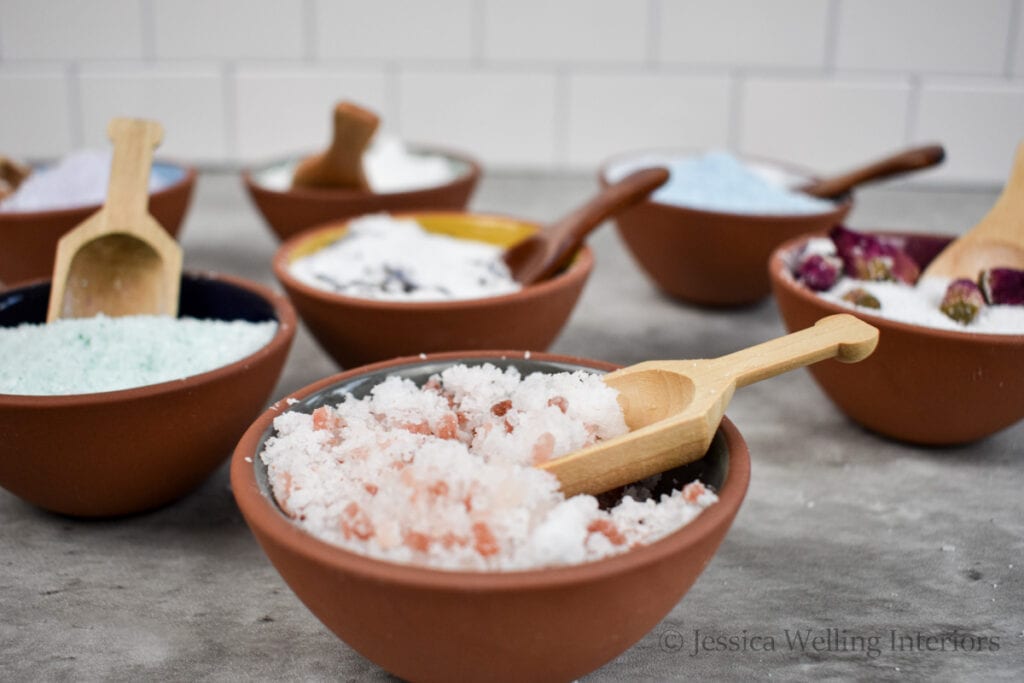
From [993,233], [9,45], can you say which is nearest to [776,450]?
[993,233]

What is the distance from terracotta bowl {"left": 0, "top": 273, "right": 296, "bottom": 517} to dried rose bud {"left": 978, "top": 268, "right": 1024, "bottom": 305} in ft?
2.01

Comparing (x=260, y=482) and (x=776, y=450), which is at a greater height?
(x=260, y=482)

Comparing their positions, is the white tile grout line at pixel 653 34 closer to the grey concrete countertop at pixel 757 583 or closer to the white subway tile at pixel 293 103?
the white subway tile at pixel 293 103

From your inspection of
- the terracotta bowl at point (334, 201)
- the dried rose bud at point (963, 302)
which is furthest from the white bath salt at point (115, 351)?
the dried rose bud at point (963, 302)

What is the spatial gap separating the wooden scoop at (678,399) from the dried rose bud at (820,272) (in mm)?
289

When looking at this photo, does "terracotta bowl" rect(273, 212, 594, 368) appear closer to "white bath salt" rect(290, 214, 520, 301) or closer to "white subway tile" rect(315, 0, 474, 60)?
"white bath salt" rect(290, 214, 520, 301)

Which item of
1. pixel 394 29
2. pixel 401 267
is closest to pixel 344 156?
pixel 401 267

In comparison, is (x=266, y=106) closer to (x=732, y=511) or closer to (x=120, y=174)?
Answer: (x=120, y=174)

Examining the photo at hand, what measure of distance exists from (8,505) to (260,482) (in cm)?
36

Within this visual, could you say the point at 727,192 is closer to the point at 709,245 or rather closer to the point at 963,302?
the point at 709,245

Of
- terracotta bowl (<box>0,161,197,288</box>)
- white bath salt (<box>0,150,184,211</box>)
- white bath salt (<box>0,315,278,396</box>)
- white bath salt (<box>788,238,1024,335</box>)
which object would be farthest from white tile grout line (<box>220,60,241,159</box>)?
white bath salt (<box>788,238,1024,335</box>)

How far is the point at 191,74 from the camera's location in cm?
173

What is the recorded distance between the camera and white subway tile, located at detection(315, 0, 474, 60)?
5.55 feet

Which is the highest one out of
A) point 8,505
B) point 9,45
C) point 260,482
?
point 9,45
